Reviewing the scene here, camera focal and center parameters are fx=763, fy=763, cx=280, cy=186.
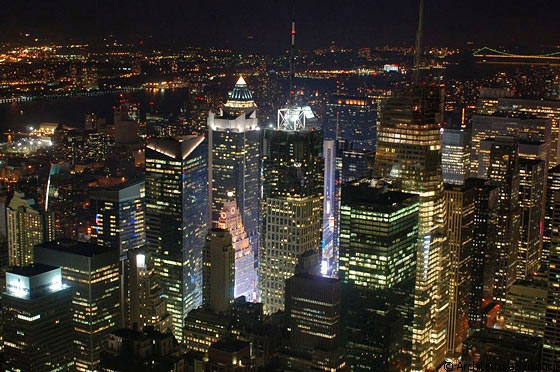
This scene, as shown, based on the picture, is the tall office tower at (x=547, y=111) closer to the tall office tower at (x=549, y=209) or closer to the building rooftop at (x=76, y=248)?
the tall office tower at (x=549, y=209)

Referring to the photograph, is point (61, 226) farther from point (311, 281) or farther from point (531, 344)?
point (531, 344)

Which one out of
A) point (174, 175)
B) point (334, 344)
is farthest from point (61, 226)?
point (334, 344)

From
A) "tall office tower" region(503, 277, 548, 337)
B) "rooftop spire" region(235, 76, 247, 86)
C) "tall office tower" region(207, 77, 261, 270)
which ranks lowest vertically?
"tall office tower" region(503, 277, 548, 337)

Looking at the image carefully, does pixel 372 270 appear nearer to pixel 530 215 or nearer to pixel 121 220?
pixel 530 215

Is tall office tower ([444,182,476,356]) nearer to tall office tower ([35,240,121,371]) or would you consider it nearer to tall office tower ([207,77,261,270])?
→ tall office tower ([207,77,261,270])

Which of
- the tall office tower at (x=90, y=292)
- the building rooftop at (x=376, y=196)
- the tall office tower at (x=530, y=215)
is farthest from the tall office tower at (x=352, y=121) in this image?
the tall office tower at (x=90, y=292)

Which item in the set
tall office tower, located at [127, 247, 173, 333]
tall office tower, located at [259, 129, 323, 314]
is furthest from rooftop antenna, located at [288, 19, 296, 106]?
tall office tower, located at [127, 247, 173, 333]
